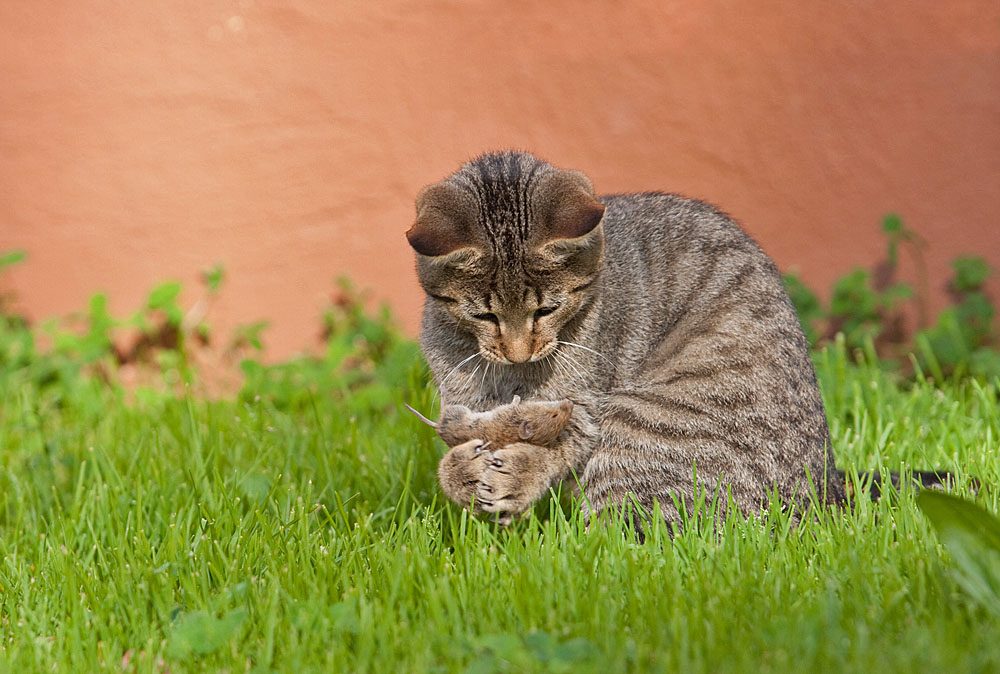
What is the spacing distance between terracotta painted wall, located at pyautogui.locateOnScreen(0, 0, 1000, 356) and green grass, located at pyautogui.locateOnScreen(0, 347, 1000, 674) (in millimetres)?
1502

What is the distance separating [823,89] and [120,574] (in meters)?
3.89

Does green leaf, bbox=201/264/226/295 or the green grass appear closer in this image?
the green grass

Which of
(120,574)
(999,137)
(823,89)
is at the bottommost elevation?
(120,574)

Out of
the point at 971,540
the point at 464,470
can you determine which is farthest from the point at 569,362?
the point at 971,540

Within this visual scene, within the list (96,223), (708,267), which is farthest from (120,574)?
(96,223)

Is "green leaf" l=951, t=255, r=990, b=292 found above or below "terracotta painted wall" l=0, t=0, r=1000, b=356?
below

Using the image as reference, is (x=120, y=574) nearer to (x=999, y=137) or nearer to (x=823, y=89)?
(x=823, y=89)

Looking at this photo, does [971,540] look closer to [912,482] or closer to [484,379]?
[912,482]

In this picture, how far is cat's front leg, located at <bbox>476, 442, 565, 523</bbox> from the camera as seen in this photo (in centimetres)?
277

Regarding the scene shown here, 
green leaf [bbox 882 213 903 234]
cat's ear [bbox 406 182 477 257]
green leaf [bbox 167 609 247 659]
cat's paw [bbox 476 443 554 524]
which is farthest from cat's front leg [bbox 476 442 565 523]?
green leaf [bbox 882 213 903 234]

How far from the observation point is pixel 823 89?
463cm

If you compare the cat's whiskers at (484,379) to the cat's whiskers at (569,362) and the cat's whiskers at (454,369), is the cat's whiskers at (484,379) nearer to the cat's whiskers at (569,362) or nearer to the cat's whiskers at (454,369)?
the cat's whiskers at (454,369)

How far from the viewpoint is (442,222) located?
274 cm

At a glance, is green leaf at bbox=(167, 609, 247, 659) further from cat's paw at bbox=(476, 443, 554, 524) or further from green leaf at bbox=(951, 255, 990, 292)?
green leaf at bbox=(951, 255, 990, 292)
